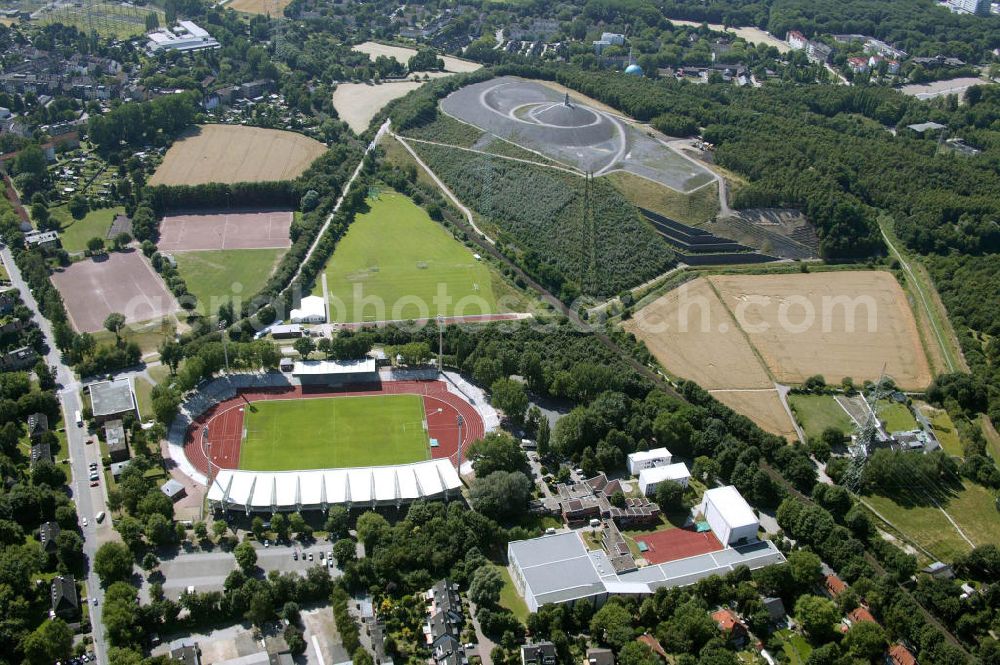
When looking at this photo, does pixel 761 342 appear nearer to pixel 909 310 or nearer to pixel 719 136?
pixel 909 310

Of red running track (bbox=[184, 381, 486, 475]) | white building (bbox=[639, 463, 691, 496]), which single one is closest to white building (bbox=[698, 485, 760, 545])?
white building (bbox=[639, 463, 691, 496])

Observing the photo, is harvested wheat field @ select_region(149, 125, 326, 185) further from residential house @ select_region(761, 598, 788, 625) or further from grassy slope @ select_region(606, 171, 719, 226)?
residential house @ select_region(761, 598, 788, 625)

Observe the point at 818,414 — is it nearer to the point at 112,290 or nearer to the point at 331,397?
the point at 331,397

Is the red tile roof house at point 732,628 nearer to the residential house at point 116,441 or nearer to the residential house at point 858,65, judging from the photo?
the residential house at point 116,441

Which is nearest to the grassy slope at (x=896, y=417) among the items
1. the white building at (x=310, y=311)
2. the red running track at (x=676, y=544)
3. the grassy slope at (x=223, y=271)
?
the red running track at (x=676, y=544)

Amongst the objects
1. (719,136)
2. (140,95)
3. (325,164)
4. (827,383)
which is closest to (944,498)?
(827,383)

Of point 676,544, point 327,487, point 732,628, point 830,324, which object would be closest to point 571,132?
point 830,324
